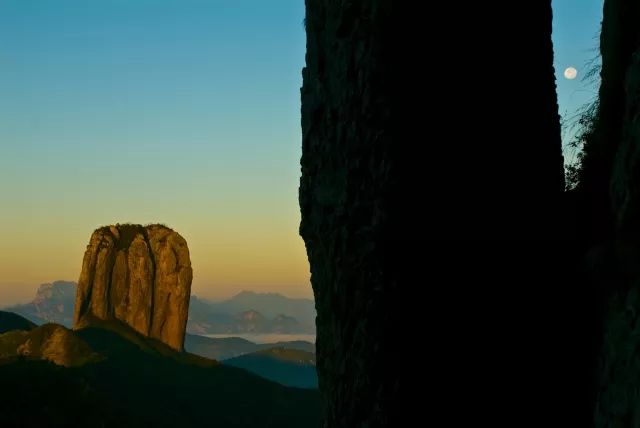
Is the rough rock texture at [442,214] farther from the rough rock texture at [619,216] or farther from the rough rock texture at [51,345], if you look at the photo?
the rough rock texture at [51,345]

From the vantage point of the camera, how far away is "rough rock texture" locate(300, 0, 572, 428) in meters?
10.5

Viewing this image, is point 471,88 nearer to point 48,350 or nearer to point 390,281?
point 390,281

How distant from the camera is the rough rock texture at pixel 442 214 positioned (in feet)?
34.5

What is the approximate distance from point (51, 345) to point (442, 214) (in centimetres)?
10496

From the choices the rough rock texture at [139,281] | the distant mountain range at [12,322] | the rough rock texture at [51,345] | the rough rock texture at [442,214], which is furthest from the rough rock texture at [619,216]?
the distant mountain range at [12,322]

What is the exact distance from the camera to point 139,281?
134m

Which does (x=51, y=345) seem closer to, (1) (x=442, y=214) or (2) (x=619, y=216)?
(1) (x=442, y=214)

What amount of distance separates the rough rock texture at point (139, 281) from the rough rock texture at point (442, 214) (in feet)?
410

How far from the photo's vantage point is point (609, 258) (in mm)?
9508

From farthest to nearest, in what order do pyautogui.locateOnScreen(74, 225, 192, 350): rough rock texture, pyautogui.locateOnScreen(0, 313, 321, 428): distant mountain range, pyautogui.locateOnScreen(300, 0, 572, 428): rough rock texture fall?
1. pyautogui.locateOnScreen(74, 225, 192, 350): rough rock texture
2. pyautogui.locateOnScreen(0, 313, 321, 428): distant mountain range
3. pyautogui.locateOnScreen(300, 0, 572, 428): rough rock texture

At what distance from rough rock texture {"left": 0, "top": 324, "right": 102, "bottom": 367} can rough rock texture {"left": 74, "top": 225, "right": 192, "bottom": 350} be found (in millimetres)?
18748

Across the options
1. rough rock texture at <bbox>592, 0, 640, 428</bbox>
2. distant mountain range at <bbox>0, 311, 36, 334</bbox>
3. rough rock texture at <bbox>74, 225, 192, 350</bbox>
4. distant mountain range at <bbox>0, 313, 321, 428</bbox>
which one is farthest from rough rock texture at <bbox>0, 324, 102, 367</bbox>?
rough rock texture at <bbox>592, 0, 640, 428</bbox>

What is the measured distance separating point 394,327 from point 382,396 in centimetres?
84

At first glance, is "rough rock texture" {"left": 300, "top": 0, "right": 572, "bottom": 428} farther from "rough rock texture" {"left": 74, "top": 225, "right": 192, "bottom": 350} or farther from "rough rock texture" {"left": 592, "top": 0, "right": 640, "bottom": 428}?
"rough rock texture" {"left": 74, "top": 225, "right": 192, "bottom": 350}
